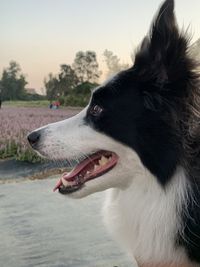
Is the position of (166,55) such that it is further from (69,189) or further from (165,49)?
(69,189)

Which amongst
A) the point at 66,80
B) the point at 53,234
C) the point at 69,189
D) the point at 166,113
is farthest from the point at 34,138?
the point at 66,80

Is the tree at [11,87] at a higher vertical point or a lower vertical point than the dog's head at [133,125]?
lower

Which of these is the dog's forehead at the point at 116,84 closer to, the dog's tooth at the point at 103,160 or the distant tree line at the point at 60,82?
the dog's tooth at the point at 103,160

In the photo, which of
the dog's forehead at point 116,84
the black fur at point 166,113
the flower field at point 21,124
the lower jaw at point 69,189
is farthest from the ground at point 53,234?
the flower field at point 21,124

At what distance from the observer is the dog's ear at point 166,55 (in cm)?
202

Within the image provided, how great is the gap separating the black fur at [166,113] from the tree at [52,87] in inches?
297

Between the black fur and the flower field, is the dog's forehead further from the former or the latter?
the flower field

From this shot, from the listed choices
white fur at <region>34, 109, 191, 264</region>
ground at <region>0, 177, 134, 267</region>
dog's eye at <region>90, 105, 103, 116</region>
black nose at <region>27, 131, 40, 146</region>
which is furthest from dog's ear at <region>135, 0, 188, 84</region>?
ground at <region>0, 177, 134, 267</region>

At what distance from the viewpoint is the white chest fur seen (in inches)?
82.5

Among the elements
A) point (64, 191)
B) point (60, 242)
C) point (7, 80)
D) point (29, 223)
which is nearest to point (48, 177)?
point (29, 223)

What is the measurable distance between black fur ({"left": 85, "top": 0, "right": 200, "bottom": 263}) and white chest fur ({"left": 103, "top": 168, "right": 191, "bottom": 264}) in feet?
0.13

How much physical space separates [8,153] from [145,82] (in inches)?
221

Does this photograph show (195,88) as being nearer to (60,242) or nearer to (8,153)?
(60,242)

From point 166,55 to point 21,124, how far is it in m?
6.60
